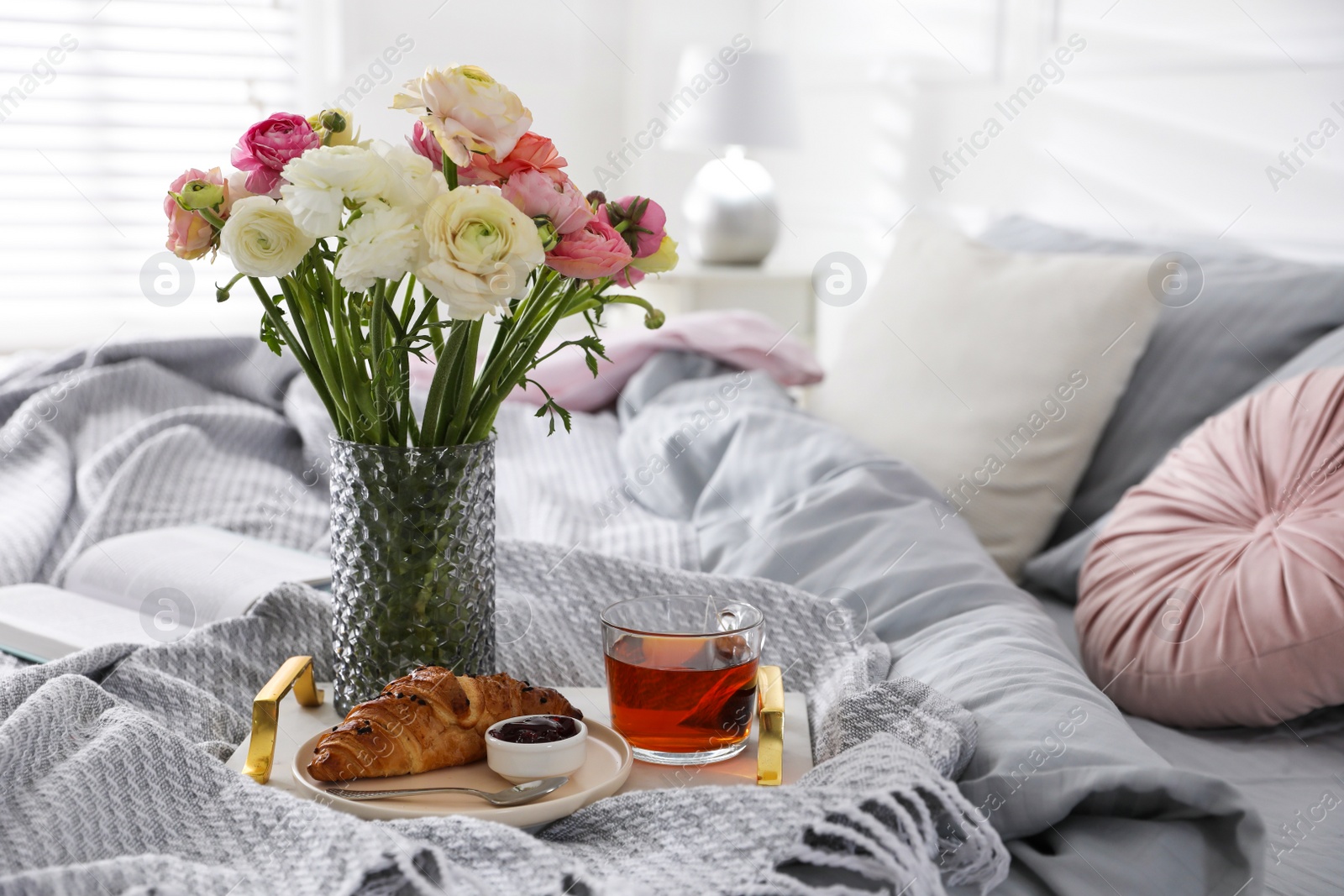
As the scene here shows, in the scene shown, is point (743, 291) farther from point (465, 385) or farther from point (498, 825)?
point (498, 825)

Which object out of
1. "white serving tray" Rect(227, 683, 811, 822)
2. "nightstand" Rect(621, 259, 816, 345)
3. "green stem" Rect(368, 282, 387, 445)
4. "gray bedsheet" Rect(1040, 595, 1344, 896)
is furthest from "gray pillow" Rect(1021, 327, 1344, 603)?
"nightstand" Rect(621, 259, 816, 345)

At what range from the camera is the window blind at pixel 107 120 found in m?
3.01

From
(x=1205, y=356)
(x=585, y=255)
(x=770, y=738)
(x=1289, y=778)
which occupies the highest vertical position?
(x=585, y=255)

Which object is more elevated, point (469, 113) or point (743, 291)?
point (469, 113)

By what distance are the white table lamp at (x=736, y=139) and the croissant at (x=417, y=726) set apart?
2.33 meters

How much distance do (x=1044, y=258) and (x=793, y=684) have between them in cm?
91

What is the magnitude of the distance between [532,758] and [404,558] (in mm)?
162

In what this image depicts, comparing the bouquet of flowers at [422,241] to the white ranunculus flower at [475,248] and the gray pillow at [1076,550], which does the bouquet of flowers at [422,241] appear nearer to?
the white ranunculus flower at [475,248]

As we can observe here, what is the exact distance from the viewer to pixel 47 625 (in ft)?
2.94

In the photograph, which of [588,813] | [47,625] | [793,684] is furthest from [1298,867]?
[47,625]

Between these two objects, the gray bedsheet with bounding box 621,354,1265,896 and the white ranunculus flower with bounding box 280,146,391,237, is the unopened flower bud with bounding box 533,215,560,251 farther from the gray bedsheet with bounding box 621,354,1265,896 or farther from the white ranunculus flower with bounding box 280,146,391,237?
the gray bedsheet with bounding box 621,354,1265,896

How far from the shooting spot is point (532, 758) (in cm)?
65

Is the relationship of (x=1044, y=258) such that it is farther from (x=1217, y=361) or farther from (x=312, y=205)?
(x=312, y=205)

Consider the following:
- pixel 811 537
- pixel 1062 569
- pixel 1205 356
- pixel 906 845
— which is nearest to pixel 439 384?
pixel 906 845
